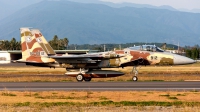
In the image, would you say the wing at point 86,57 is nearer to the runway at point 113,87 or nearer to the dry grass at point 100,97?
the runway at point 113,87

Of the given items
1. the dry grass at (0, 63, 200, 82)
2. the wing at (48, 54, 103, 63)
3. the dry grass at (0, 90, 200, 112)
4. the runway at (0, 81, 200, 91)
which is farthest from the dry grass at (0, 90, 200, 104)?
the dry grass at (0, 63, 200, 82)

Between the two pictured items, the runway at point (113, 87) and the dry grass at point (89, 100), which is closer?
the dry grass at point (89, 100)

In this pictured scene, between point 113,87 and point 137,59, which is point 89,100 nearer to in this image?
point 113,87

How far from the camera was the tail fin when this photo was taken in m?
36.2

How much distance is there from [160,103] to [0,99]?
7294 millimetres

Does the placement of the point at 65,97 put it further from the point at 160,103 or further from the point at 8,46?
the point at 8,46

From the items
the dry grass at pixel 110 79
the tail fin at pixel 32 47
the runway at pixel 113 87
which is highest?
the tail fin at pixel 32 47

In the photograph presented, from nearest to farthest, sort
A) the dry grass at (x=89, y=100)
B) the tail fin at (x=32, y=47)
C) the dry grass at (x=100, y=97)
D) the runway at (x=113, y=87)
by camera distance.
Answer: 1. the dry grass at (x=89, y=100)
2. the dry grass at (x=100, y=97)
3. the runway at (x=113, y=87)
4. the tail fin at (x=32, y=47)

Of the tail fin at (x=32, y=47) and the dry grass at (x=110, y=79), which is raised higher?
the tail fin at (x=32, y=47)

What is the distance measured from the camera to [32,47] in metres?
36.7

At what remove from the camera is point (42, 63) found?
3609cm

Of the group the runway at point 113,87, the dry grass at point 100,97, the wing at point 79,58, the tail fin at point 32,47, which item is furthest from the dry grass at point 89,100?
the tail fin at point 32,47

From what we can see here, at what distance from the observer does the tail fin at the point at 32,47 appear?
36250 mm

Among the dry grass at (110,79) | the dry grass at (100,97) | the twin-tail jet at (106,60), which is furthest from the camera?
the dry grass at (110,79)
